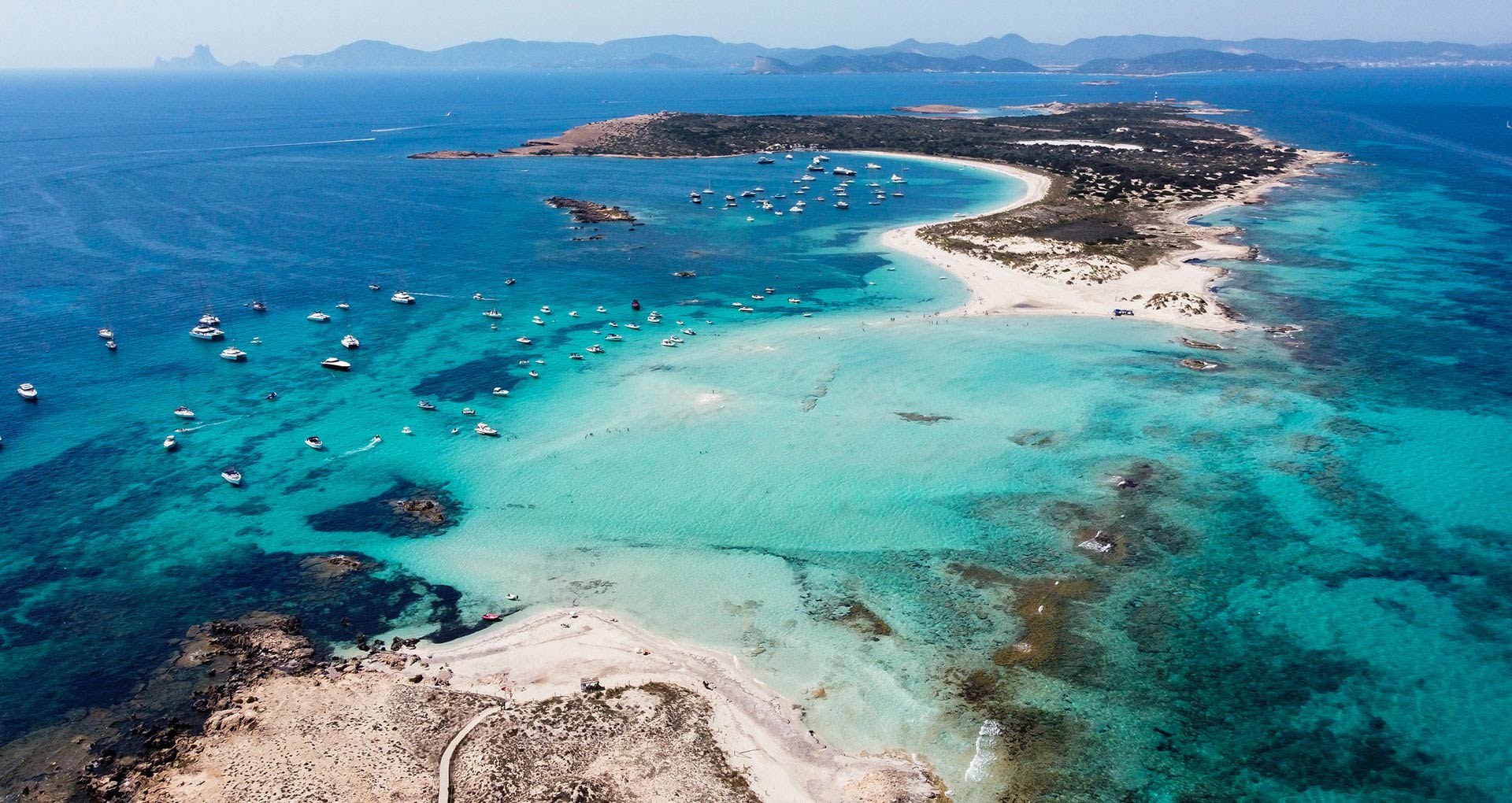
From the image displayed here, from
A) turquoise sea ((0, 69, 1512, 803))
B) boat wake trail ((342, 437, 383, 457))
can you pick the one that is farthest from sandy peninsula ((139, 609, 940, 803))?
boat wake trail ((342, 437, 383, 457))

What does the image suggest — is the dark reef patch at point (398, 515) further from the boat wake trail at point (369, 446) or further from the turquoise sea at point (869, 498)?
the boat wake trail at point (369, 446)

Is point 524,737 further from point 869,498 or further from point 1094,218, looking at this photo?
point 1094,218

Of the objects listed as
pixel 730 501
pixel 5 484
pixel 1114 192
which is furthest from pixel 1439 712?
pixel 1114 192

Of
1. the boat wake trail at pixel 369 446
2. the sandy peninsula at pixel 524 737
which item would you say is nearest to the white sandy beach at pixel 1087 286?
the boat wake trail at pixel 369 446

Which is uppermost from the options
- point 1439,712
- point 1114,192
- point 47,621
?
point 1114,192

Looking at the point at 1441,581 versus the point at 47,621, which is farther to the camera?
the point at 1441,581

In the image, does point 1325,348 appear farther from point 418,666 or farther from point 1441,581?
point 418,666

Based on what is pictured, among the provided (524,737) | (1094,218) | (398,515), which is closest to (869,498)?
(524,737)

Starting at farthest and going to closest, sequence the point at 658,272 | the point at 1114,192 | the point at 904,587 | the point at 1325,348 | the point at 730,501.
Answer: the point at 1114,192 < the point at 658,272 < the point at 1325,348 < the point at 730,501 < the point at 904,587
